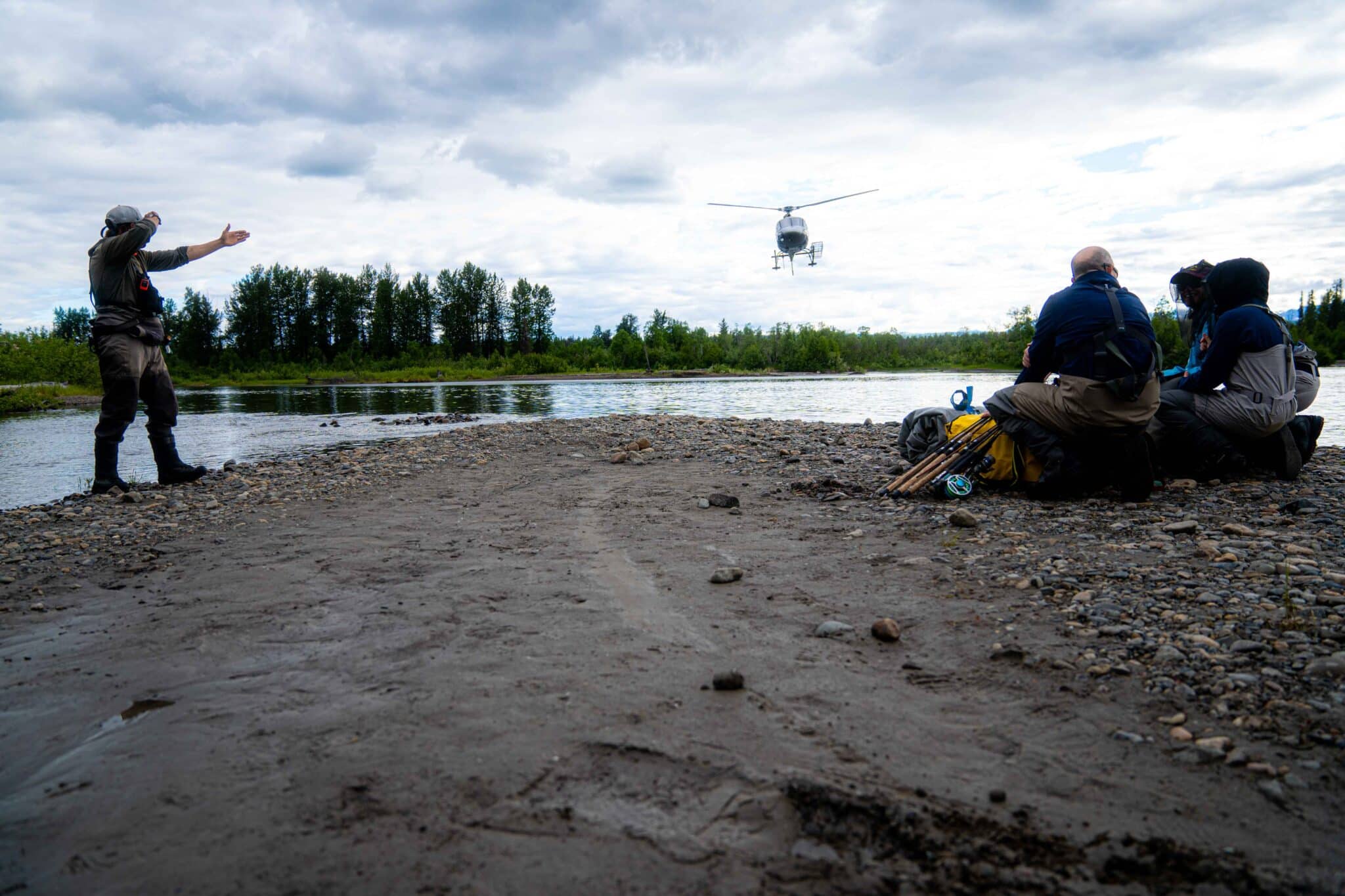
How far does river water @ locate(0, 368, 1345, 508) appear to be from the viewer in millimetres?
13891

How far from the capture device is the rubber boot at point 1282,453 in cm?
766

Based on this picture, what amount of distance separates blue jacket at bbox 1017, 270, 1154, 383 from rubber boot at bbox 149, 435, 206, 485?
10351mm

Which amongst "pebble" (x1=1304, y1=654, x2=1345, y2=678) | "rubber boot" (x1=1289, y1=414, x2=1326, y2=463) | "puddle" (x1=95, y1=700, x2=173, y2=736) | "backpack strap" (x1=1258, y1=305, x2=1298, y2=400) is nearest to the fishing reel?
"backpack strap" (x1=1258, y1=305, x2=1298, y2=400)

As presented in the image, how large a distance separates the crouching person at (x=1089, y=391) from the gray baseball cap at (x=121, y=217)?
32.8 feet

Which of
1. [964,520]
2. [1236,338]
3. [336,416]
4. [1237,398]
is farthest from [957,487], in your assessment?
[336,416]

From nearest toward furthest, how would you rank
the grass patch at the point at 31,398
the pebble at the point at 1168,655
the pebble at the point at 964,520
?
1. the pebble at the point at 1168,655
2. the pebble at the point at 964,520
3. the grass patch at the point at 31,398

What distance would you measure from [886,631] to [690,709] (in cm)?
131

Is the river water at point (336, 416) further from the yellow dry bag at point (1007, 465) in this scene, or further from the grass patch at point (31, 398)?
the yellow dry bag at point (1007, 465)

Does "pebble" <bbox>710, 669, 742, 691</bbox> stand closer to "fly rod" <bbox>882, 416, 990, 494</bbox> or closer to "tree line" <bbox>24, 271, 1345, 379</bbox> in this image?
"fly rod" <bbox>882, 416, 990, 494</bbox>

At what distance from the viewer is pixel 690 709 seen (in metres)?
3.24

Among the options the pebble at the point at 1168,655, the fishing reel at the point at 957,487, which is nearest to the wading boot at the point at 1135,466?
the fishing reel at the point at 957,487

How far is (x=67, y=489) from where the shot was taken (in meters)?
10.9

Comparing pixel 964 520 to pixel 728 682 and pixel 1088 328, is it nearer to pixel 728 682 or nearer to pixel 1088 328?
pixel 1088 328

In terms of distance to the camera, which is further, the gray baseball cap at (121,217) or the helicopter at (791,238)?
the helicopter at (791,238)
